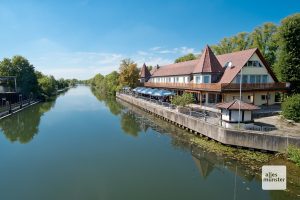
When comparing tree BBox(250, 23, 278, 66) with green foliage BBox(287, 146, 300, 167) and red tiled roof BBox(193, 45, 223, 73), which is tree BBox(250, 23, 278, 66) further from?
green foliage BBox(287, 146, 300, 167)

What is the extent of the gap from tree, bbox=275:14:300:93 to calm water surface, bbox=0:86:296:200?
1930cm

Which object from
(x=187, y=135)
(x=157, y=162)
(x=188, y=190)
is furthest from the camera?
(x=187, y=135)

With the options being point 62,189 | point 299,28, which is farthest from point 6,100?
point 299,28

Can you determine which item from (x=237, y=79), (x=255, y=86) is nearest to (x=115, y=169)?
(x=237, y=79)

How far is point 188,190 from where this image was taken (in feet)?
51.0

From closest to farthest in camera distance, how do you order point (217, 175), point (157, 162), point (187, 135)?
point (217, 175) → point (157, 162) → point (187, 135)

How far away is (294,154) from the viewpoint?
1827 cm

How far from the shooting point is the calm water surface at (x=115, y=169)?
49.7 ft

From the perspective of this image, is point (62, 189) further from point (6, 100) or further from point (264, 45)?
point (264, 45)

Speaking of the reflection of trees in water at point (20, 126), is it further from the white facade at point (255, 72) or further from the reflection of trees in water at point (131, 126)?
the white facade at point (255, 72)

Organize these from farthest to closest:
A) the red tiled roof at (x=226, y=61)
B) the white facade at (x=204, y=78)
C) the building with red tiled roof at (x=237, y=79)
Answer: the white facade at (x=204, y=78), the red tiled roof at (x=226, y=61), the building with red tiled roof at (x=237, y=79)

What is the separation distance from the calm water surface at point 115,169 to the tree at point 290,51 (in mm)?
19298

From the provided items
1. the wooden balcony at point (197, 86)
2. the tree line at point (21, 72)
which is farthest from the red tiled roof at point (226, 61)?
the tree line at point (21, 72)

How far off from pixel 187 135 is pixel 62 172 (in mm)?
15376
